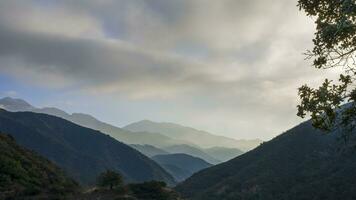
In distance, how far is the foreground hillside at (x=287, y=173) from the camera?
105 metres

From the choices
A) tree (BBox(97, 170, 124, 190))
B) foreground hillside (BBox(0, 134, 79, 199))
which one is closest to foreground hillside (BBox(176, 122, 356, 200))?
tree (BBox(97, 170, 124, 190))

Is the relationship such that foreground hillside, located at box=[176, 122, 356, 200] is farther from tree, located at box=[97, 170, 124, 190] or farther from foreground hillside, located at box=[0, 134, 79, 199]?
foreground hillside, located at box=[0, 134, 79, 199]

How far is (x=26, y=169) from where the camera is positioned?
5862 cm

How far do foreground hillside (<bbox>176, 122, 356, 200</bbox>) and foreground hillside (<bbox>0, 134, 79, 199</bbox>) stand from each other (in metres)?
62.0

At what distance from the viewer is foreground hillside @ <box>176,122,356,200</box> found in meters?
105

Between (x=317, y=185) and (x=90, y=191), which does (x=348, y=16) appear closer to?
(x=90, y=191)

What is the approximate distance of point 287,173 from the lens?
411ft

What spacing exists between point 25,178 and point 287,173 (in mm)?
88622

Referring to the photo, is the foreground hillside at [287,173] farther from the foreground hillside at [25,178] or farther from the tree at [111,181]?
the foreground hillside at [25,178]

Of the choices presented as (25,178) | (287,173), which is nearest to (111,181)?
(25,178)

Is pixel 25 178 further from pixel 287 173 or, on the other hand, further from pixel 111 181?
pixel 287 173

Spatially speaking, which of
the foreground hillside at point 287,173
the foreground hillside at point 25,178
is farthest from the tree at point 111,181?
the foreground hillside at point 287,173

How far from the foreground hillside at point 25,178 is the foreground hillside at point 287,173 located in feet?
204

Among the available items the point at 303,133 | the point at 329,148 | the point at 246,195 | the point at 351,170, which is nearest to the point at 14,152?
the point at 246,195
